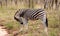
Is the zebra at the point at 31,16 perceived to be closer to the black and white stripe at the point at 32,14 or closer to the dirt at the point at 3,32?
the black and white stripe at the point at 32,14

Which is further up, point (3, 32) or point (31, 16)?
point (31, 16)

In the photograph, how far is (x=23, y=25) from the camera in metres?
8.18

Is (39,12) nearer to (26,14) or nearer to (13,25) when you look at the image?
(26,14)

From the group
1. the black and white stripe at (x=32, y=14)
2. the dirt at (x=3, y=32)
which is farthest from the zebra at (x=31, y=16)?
the dirt at (x=3, y=32)

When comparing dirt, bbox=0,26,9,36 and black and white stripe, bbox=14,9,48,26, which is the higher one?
black and white stripe, bbox=14,9,48,26

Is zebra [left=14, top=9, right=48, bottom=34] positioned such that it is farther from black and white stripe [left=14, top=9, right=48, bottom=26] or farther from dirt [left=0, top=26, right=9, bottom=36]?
dirt [left=0, top=26, right=9, bottom=36]

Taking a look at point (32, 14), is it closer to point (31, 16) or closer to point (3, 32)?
point (31, 16)

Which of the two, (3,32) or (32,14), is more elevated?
(32,14)

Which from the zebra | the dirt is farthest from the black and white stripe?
the dirt

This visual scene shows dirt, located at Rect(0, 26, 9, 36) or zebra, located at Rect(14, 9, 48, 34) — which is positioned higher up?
zebra, located at Rect(14, 9, 48, 34)

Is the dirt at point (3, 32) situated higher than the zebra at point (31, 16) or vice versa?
the zebra at point (31, 16)

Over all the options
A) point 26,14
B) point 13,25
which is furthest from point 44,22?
point 13,25

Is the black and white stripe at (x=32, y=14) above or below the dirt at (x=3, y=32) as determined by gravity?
above

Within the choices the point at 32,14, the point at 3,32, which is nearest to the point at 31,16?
the point at 32,14
